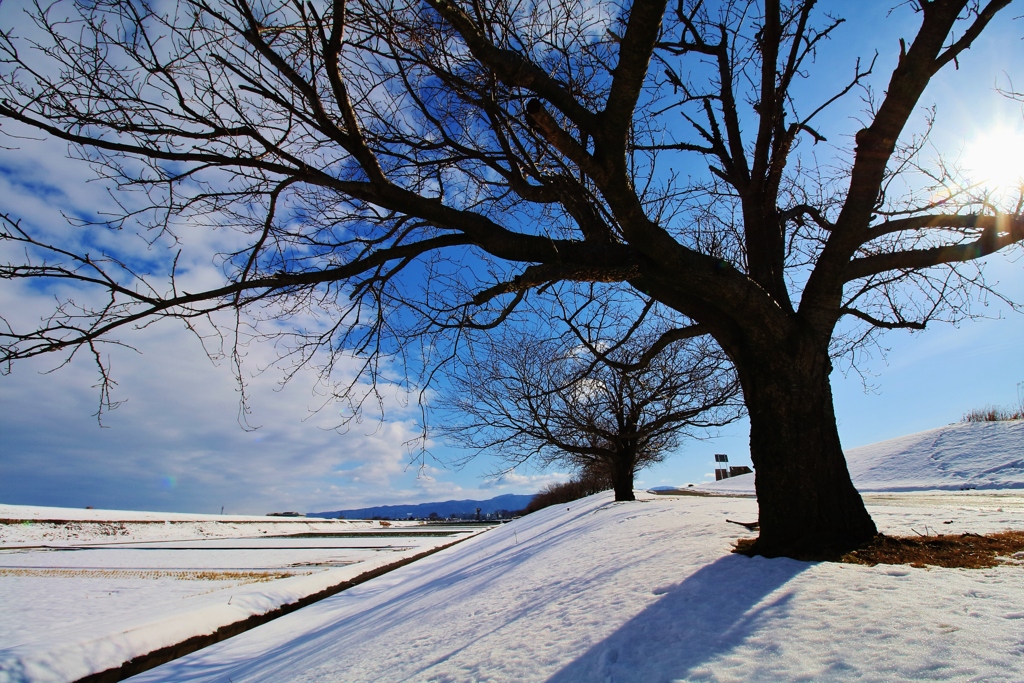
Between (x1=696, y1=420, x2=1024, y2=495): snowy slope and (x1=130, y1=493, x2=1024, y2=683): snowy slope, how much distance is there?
11.3 metres

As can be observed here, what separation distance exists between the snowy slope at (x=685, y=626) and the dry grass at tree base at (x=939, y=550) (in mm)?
225

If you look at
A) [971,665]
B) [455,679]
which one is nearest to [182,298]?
[455,679]

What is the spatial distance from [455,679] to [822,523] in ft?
9.65

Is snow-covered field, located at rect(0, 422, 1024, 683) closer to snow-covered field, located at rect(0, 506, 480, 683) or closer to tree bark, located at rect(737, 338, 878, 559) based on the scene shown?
snow-covered field, located at rect(0, 506, 480, 683)

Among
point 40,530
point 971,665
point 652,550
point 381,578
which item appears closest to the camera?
point 971,665

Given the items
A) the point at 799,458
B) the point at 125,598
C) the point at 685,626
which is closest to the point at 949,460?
the point at 799,458

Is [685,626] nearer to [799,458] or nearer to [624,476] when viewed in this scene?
[799,458]

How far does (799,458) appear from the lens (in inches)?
154

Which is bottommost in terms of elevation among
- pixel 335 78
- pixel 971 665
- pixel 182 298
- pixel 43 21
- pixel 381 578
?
pixel 381 578

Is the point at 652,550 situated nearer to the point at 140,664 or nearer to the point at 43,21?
the point at 140,664

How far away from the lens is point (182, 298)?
3.61 m

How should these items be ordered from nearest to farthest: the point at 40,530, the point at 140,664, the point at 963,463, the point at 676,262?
the point at 676,262 → the point at 140,664 → the point at 963,463 → the point at 40,530

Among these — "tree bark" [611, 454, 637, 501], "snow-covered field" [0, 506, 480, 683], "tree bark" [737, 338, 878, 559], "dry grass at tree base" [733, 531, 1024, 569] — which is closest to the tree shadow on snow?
"dry grass at tree base" [733, 531, 1024, 569]

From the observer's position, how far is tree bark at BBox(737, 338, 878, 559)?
148 inches
